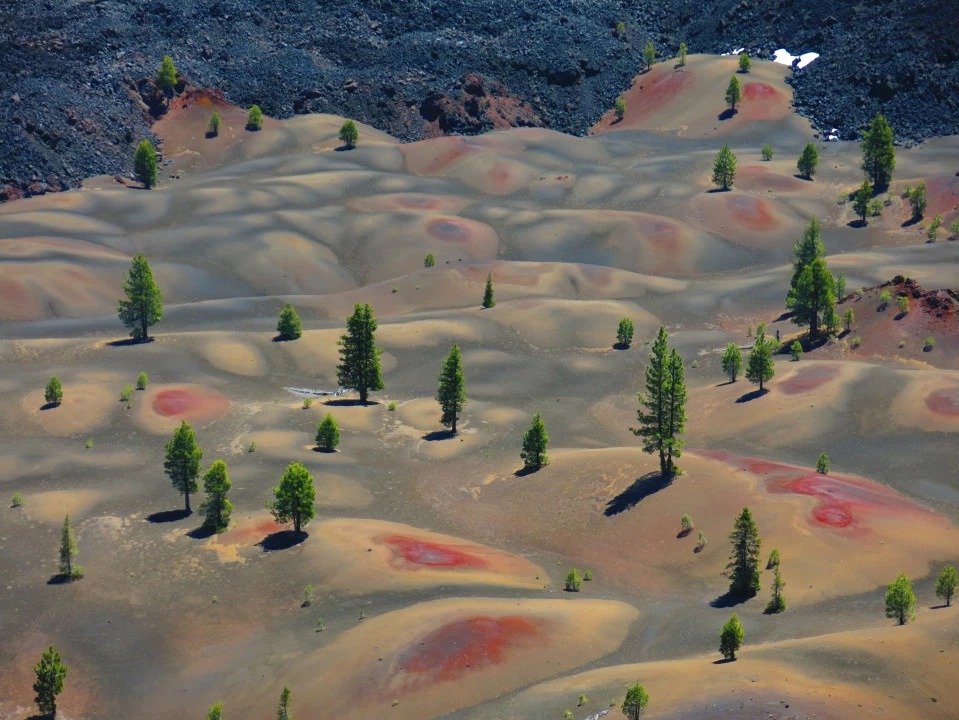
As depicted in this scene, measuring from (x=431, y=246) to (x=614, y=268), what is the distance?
2311 centimetres

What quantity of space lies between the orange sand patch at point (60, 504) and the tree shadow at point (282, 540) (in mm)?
12829

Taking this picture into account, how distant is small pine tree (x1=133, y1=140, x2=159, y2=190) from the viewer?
7116 inches

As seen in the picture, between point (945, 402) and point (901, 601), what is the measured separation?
139 feet

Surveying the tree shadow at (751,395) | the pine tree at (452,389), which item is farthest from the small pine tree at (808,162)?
the pine tree at (452,389)

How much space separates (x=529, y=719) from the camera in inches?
2298

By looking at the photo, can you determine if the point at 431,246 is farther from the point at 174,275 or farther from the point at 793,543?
the point at 793,543

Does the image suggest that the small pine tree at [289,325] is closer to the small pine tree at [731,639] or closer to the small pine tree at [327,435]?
the small pine tree at [327,435]

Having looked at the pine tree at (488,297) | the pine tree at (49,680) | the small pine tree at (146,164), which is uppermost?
the small pine tree at (146,164)

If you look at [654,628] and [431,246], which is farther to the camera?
[431,246]

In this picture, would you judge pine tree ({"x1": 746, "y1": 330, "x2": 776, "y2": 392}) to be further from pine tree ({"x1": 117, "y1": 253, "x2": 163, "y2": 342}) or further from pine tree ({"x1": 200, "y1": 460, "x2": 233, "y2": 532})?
pine tree ({"x1": 117, "y1": 253, "x2": 163, "y2": 342})

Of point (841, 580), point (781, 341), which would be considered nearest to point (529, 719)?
point (841, 580)

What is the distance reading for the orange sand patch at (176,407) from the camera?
342ft

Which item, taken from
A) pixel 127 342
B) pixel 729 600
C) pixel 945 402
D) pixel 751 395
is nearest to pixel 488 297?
pixel 751 395

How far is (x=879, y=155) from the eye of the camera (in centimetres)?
17650
